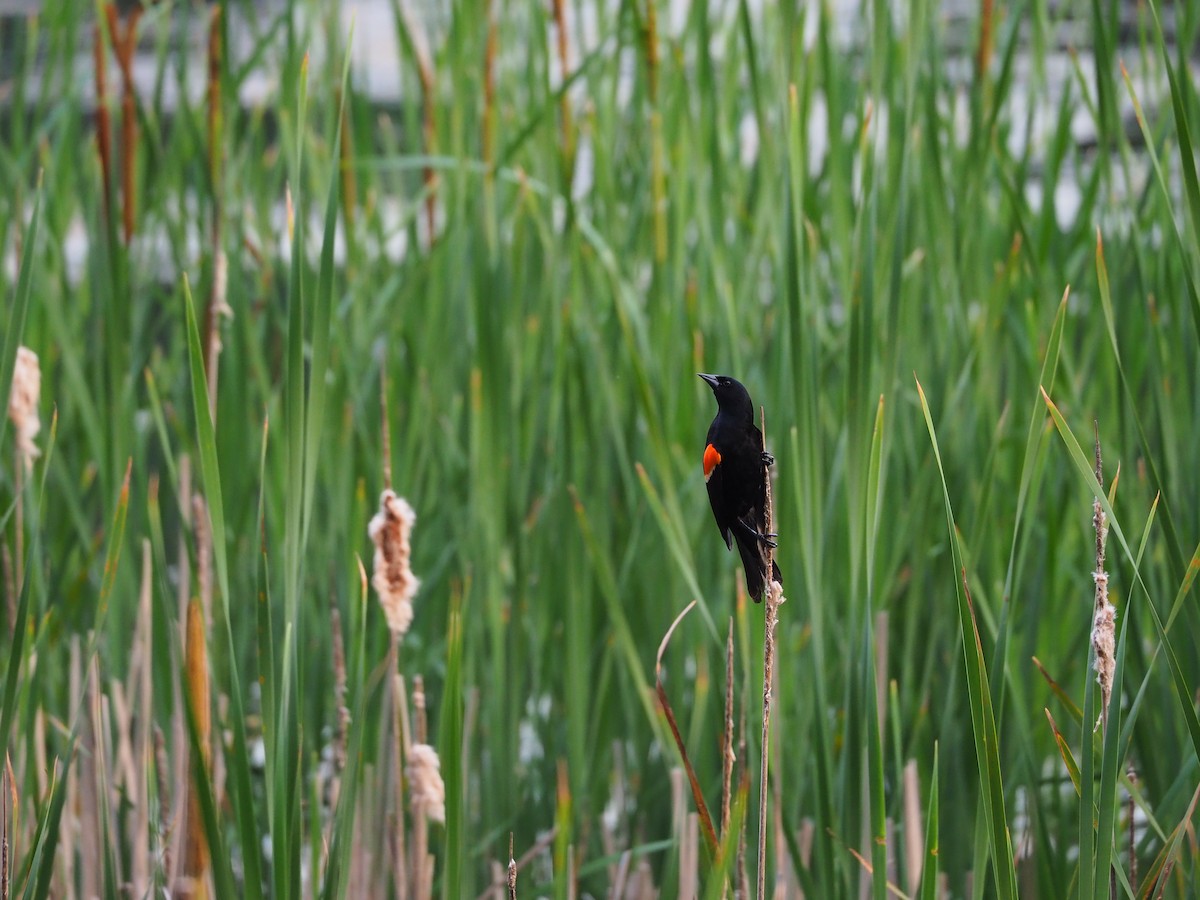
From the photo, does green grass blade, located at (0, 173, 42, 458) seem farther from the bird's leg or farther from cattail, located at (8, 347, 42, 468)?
the bird's leg

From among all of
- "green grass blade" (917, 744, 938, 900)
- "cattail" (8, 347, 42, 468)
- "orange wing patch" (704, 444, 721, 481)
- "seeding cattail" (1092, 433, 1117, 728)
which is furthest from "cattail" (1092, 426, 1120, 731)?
"cattail" (8, 347, 42, 468)

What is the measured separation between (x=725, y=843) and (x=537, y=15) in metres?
1.10

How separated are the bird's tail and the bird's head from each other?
66 mm

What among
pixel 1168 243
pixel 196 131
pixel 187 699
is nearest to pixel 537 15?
pixel 196 131

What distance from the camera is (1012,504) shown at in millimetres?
1269

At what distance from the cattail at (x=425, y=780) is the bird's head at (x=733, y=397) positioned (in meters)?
0.39

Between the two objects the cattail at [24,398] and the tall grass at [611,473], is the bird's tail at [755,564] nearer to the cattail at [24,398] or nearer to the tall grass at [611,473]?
the tall grass at [611,473]

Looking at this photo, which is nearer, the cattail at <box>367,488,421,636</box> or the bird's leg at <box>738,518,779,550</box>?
the bird's leg at <box>738,518,779,550</box>

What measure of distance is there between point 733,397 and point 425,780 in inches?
16.5

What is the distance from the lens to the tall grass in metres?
0.84

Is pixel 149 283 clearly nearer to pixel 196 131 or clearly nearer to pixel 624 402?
pixel 196 131

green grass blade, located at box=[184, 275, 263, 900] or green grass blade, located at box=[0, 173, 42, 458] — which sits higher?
green grass blade, located at box=[0, 173, 42, 458]

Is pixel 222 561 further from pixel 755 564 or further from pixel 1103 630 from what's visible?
pixel 1103 630

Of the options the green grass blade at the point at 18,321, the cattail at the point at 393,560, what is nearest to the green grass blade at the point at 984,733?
the cattail at the point at 393,560
